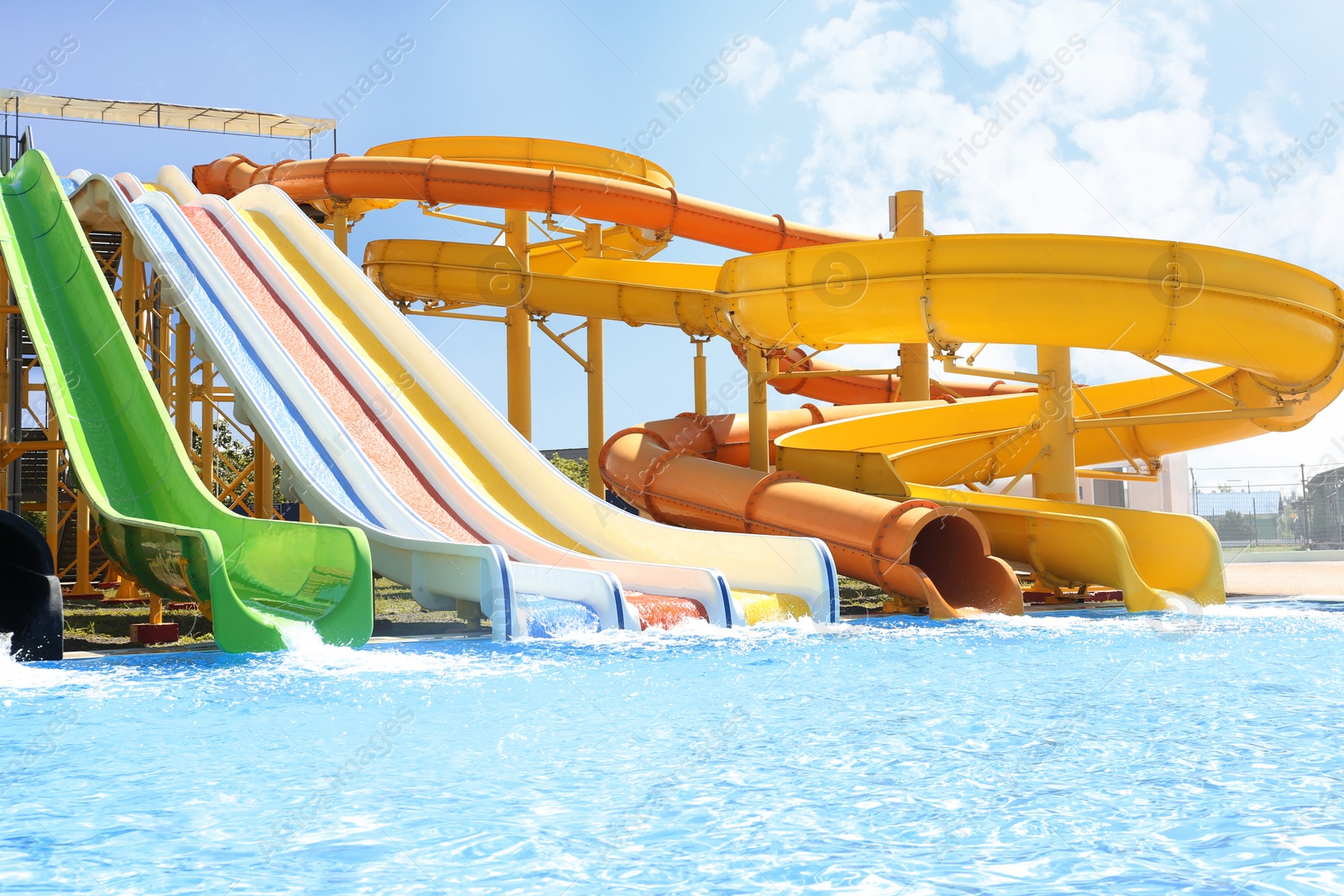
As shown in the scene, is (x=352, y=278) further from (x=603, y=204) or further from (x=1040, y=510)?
(x=1040, y=510)

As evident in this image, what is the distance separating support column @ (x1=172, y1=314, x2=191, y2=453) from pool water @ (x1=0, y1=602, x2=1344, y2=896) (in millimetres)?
5045

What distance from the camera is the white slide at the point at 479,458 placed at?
8445 mm

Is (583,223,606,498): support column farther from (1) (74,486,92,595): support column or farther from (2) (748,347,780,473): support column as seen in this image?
(1) (74,486,92,595): support column

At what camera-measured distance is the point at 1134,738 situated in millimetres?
4039

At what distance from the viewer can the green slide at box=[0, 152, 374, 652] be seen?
653 cm

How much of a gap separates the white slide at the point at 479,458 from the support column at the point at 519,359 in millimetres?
2596

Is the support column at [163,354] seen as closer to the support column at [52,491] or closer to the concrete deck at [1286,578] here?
the support column at [52,491]

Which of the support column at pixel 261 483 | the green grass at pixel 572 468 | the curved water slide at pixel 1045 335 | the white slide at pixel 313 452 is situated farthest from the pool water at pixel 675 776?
the green grass at pixel 572 468

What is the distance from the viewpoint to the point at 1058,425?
35.6 ft

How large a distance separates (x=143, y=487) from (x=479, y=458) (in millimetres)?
2817

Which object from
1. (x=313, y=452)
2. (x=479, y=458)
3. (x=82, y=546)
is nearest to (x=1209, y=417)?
(x=479, y=458)

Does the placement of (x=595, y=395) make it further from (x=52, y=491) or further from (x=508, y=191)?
(x=52, y=491)

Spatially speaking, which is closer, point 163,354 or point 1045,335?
point 1045,335

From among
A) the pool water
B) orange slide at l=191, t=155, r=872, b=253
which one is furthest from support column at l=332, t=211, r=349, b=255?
the pool water
